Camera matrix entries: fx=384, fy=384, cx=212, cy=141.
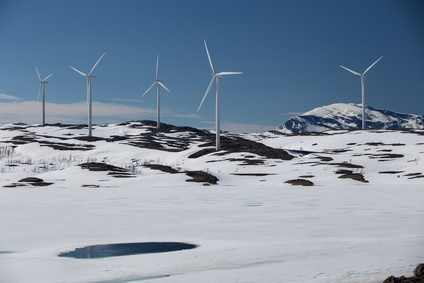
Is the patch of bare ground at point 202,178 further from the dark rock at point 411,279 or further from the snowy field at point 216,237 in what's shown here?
the dark rock at point 411,279

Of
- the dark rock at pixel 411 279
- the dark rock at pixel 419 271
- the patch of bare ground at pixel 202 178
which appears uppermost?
the patch of bare ground at pixel 202 178

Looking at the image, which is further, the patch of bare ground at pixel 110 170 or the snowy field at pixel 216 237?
the patch of bare ground at pixel 110 170

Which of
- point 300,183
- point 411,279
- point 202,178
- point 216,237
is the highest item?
point 202,178

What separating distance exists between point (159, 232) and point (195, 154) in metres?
46.9

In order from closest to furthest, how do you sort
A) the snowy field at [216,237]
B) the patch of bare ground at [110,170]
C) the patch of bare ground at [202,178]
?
the snowy field at [216,237] < the patch of bare ground at [202,178] < the patch of bare ground at [110,170]

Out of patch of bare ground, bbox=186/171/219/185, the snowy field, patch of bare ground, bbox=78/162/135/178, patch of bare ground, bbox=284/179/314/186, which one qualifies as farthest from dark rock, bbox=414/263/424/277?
patch of bare ground, bbox=78/162/135/178

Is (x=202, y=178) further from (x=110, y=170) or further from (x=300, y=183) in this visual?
(x=110, y=170)

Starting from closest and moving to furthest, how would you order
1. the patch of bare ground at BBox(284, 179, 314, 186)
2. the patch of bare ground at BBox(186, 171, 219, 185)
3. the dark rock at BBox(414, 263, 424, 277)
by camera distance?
1. the dark rock at BBox(414, 263, 424, 277)
2. the patch of bare ground at BBox(284, 179, 314, 186)
3. the patch of bare ground at BBox(186, 171, 219, 185)

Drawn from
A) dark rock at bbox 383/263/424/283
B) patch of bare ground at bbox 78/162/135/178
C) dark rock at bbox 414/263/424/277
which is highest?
patch of bare ground at bbox 78/162/135/178

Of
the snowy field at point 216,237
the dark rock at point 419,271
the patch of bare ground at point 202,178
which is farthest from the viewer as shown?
the patch of bare ground at point 202,178

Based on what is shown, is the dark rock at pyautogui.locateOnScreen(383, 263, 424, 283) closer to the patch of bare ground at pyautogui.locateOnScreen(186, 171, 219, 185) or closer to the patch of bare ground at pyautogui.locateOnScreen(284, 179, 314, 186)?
the patch of bare ground at pyautogui.locateOnScreen(284, 179, 314, 186)

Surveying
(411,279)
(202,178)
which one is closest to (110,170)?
(202,178)

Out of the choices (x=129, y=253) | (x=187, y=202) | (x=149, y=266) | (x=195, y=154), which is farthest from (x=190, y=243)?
(x=195, y=154)

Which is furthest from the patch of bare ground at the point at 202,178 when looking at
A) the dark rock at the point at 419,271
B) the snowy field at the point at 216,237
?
the dark rock at the point at 419,271
